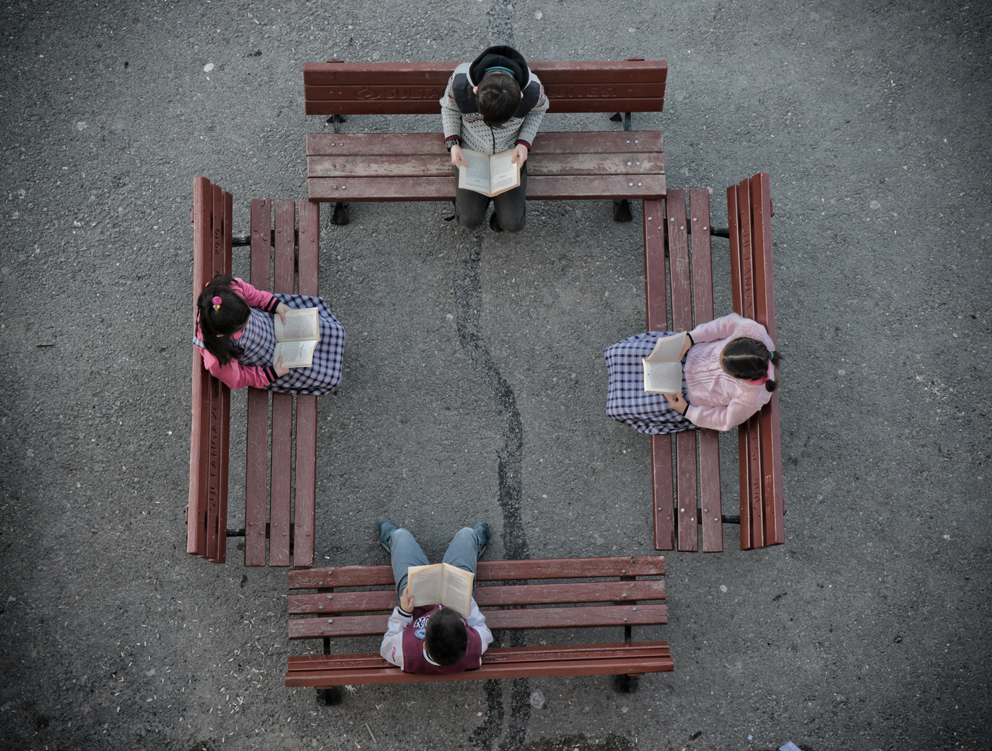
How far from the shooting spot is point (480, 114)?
3.88 metres

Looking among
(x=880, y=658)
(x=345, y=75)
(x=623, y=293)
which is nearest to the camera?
(x=345, y=75)

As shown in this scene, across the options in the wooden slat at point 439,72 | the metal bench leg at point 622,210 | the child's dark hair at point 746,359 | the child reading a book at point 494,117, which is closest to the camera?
the child's dark hair at point 746,359

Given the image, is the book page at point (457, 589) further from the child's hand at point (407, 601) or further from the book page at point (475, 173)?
the book page at point (475, 173)

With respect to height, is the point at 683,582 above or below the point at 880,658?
above

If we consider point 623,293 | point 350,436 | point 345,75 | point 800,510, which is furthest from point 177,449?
point 800,510

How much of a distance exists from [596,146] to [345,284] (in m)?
1.90

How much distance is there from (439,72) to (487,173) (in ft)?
2.21

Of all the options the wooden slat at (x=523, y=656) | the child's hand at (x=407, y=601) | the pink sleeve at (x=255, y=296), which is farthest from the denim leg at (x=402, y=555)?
the pink sleeve at (x=255, y=296)

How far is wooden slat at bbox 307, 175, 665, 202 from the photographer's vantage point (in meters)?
4.31

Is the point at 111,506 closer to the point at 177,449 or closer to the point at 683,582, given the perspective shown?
the point at 177,449

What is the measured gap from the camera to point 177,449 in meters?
4.60

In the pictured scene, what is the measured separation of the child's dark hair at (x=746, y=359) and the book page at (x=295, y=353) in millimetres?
2307

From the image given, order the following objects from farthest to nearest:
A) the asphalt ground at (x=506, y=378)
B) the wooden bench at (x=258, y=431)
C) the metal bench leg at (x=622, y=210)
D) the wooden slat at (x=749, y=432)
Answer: the metal bench leg at (x=622, y=210) < the asphalt ground at (x=506, y=378) < the wooden slat at (x=749, y=432) < the wooden bench at (x=258, y=431)

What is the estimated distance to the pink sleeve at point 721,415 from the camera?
374 cm
